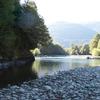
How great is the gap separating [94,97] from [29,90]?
585 centimetres

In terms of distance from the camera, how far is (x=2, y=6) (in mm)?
51156

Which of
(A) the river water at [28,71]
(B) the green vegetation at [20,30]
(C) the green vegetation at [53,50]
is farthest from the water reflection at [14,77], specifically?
(C) the green vegetation at [53,50]

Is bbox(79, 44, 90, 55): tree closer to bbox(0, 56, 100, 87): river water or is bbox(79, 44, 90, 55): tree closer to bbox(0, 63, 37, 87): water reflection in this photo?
bbox(0, 56, 100, 87): river water

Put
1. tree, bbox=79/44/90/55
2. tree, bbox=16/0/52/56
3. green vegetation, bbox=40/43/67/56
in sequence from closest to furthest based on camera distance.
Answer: tree, bbox=16/0/52/56 → green vegetation, bbox=40/43/67/56 → tree, bbox=79/44/90/55

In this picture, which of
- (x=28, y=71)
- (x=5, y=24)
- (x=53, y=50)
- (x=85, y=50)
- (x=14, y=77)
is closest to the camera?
(x=14, y=77)

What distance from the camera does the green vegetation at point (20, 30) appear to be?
55.2m

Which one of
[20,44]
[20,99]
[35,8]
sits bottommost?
[20,99]

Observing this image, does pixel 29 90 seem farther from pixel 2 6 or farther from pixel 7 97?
pixel 2 6

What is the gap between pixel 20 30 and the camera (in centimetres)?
7269

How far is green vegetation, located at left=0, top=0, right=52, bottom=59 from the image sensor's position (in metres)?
55.2

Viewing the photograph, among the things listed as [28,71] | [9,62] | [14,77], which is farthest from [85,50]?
[14,77]

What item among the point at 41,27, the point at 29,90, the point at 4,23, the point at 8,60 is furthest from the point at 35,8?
the point at 29,90

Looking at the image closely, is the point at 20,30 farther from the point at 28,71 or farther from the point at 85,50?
the point at 85,50

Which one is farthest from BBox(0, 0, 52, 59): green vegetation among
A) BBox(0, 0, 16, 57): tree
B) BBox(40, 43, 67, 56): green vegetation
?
BBox(40, 43, 67, 56): green vegetation
